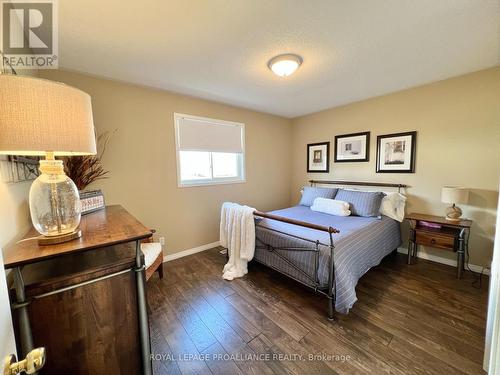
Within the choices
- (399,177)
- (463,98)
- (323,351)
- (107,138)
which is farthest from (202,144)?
(463,98)

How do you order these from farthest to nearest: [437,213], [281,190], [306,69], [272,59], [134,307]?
[281,190]
[437,213]
[306,69]
[272,59]
[134,307]

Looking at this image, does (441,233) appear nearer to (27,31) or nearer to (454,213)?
(454,213)

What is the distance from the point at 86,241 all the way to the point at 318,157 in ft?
12.2

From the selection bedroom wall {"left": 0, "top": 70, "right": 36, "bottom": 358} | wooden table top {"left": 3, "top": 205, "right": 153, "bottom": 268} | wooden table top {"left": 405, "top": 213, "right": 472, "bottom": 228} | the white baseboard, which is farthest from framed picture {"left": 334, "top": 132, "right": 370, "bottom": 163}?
bedroom wall {"left": 0, "top": 70, "right": 36, "bottom": 358}

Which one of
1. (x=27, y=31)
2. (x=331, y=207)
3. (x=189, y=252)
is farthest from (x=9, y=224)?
(x=331, y=207)

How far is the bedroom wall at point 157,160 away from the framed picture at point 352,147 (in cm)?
144

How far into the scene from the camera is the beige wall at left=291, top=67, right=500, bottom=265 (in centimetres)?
232

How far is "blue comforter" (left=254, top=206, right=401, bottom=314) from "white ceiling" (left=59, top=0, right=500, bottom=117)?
69.1 inches

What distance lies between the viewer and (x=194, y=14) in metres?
1.42

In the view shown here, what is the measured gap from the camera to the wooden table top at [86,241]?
2.58 feet

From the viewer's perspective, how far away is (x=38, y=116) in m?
0.74

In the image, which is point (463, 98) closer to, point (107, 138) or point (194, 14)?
point (194, 14)

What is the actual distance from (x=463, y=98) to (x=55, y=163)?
12.8 ft

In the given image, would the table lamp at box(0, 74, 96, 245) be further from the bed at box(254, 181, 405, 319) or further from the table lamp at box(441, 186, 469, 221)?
the table lamp at box(441, 186, 469, 221)
